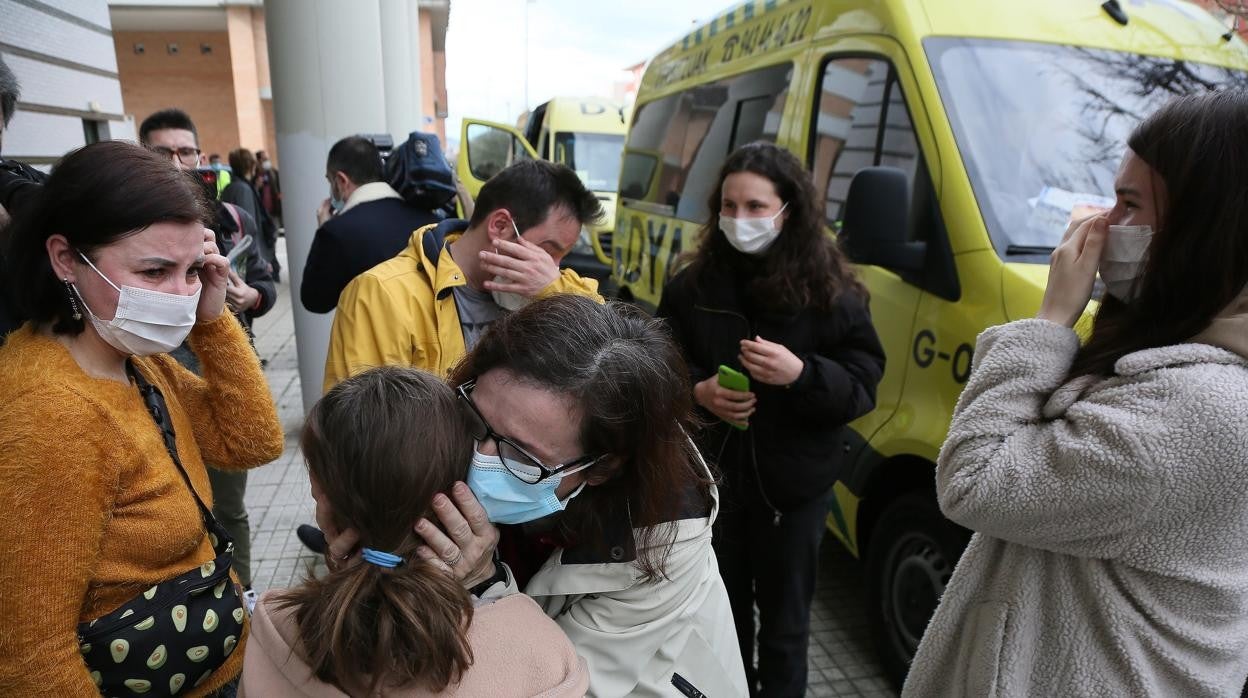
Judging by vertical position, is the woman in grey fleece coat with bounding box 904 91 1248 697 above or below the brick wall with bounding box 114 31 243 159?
below

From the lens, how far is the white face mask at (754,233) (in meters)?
2.37

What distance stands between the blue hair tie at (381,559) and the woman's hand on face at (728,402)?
1388 mm

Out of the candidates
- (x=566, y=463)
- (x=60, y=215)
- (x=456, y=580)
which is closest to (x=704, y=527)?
(x=566, y=463)

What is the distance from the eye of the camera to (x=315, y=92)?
15.3ft

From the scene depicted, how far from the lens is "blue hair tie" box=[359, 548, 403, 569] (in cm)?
98

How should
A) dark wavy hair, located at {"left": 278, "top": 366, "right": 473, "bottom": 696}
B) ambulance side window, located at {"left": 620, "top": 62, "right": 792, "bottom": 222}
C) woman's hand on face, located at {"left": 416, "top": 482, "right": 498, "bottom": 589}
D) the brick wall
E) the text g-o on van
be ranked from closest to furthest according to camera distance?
dark wavy hair, located at {"left": 278, "top": 366, "right": 473, "bottom": 696} < woman's hand on face, located at {"left": 416, "top": 482, "right": 498, "bottom": 589} < the text g-o on van < ambulance side window, located at {"left": 620, "top": 62, "right": 792, "bottom": 222} < the brick wall

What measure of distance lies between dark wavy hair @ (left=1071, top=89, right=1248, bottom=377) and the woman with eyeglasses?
0.78 metres

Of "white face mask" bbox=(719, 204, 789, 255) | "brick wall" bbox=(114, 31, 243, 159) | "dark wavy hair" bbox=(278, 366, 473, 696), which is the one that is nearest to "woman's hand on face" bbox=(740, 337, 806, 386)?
"white face mask" bbox=(719, 204, 789, 255)

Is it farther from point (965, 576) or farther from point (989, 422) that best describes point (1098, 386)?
point (965, 576)

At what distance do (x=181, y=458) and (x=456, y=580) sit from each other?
0.87m

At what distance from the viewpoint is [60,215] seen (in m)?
1.32

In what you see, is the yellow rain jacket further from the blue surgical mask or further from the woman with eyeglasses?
the blue surgical mask

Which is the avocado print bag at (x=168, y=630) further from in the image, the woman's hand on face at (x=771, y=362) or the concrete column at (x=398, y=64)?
the concrete column at (x=398, y=64)

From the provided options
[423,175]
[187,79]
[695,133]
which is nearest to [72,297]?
[423,175]
